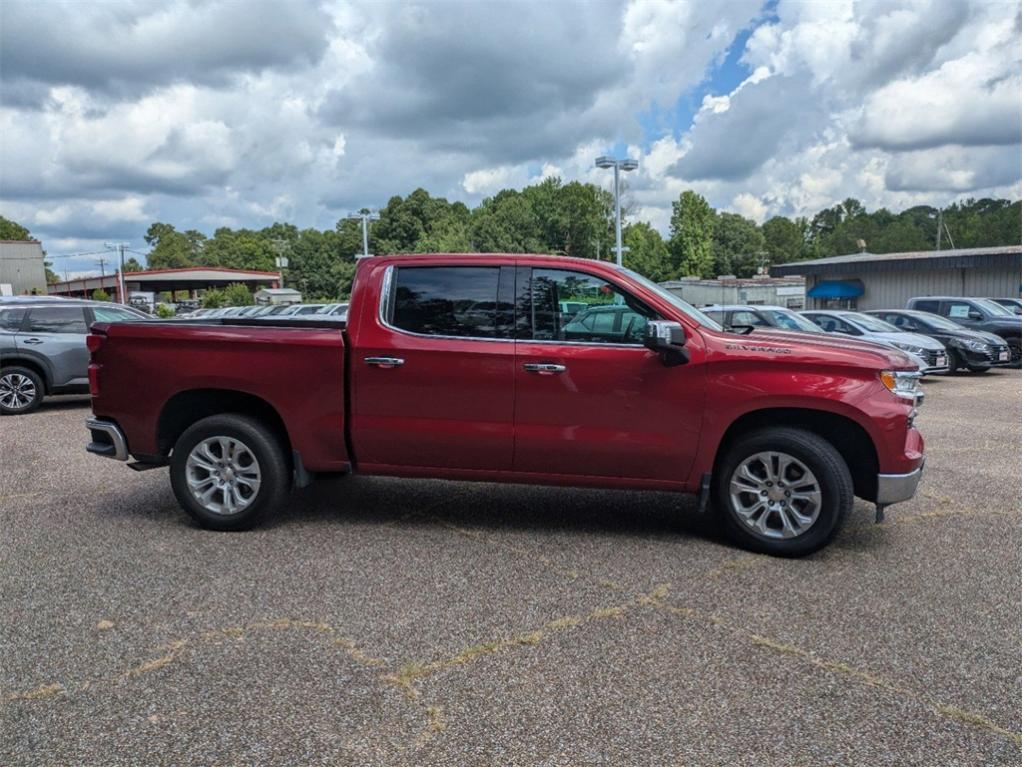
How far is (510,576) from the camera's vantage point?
188 inches

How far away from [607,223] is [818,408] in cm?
7135

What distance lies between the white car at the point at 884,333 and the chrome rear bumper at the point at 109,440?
12.9 metres

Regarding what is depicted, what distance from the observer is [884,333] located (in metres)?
16.1

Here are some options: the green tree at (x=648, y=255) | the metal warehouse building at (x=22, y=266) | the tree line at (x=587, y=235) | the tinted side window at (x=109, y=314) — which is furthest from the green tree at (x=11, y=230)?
the tinted side window at (x=109, y=314)

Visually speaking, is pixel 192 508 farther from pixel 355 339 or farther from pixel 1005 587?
Result: pixel 1005 587

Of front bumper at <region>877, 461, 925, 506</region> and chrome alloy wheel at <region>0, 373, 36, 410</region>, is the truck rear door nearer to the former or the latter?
front bumper at <region>877, 461, 925, 506</region>

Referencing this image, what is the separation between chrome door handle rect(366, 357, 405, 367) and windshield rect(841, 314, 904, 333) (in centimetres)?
1361

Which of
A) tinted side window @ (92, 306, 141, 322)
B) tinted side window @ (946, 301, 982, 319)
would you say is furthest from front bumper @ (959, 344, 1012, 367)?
tinted side window @ (92, 306, 141, 322)

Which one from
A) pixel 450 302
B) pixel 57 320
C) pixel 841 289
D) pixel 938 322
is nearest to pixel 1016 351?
pixel 938 322

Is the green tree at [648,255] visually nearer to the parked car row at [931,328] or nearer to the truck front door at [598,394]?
the parked car row at [931,328]

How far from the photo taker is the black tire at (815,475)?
496 cm

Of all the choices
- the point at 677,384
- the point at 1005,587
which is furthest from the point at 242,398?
the point at 1005,587

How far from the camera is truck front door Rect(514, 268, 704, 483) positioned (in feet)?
16.8

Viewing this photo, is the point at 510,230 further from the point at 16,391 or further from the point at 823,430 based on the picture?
the point at 823,430
